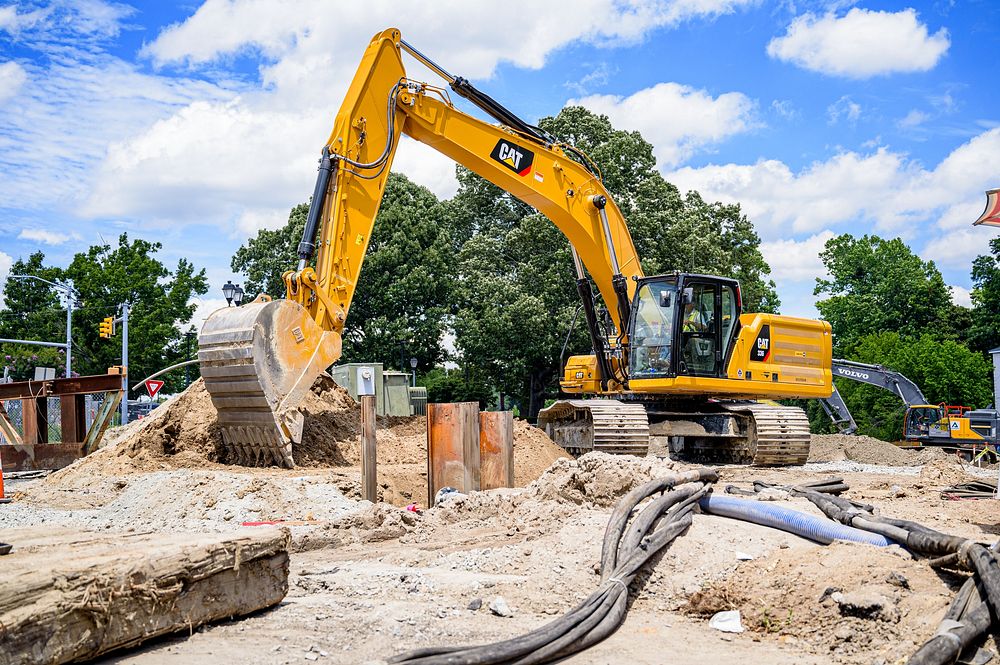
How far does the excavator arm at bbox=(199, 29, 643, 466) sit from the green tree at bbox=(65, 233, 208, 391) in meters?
25.7

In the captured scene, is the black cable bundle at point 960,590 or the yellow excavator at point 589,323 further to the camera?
the yellow excavator at point 589,323

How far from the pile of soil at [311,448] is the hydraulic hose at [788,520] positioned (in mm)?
4894

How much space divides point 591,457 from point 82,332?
3332 centimetres

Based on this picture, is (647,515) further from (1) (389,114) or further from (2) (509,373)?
(2) (509,373)

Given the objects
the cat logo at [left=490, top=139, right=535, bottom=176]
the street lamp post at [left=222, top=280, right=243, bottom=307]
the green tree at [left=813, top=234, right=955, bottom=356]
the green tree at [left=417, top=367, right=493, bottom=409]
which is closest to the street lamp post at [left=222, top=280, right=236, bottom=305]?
the street lamp post at [left=222, top=280, right=243, bottom=307]

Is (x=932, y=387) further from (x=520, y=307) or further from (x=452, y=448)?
(x=452, y=448)

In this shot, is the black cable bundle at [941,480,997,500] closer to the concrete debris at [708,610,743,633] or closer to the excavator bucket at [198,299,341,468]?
the concrete debris at [708,610,743,633]

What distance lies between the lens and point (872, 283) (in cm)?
4741

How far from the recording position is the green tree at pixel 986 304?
35.5m

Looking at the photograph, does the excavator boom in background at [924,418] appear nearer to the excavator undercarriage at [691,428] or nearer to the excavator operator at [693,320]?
the excavator undercarriage at [691,428]

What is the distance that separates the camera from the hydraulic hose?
20.9 ft

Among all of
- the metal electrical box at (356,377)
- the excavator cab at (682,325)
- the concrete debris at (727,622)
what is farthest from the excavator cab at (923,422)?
the concrete debris at (727,622)

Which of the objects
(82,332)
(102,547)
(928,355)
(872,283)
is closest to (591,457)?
(102,547)

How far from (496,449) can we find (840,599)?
5897 millimetres
